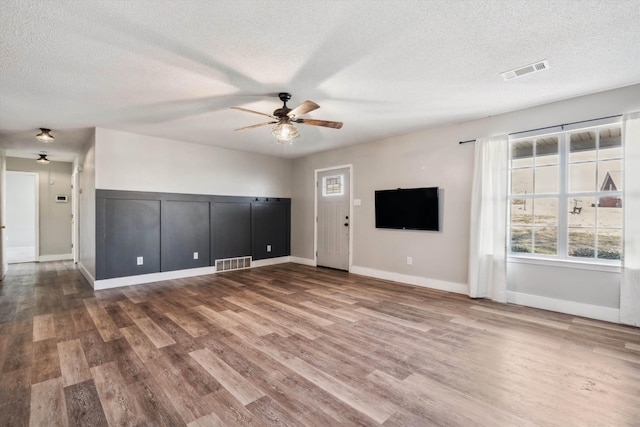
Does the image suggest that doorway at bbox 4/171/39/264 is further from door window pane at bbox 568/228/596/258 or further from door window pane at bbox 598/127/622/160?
door window pane at bbox 598/127/622/160

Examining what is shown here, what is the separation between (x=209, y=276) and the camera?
5.69 meters

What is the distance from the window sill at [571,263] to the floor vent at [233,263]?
4929 mm

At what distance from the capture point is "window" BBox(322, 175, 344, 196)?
20.5ft

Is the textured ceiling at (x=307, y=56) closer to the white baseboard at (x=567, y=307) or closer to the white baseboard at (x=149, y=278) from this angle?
the white baseboard at (x=567, y=307)

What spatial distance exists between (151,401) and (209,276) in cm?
396

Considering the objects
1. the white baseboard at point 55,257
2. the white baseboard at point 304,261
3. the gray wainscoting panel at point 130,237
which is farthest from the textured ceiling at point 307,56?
the white baseboard at point 55,257

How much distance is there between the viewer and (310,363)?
2365 mm

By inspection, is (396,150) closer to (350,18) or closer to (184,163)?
(350,18)

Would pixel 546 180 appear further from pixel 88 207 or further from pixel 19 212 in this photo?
pixel 19 212

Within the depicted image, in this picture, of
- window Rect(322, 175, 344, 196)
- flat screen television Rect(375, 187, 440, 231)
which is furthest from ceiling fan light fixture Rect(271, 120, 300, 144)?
window Rect(322, 175, 344, 196)

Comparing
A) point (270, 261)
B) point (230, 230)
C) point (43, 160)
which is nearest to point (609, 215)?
point (270, 261)

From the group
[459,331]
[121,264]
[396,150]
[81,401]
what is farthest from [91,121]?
[459,331]

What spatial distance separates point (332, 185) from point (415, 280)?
2.67 metres

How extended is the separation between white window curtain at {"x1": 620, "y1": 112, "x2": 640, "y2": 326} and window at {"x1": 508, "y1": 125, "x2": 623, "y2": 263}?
0.61 feet
